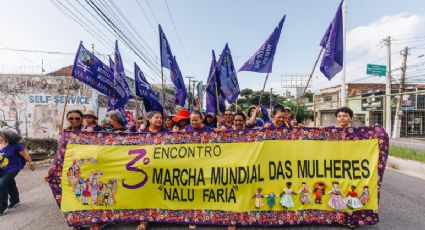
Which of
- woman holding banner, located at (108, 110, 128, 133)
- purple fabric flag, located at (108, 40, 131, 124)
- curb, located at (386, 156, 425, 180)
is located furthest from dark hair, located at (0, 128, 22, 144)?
curb, located at (386, 156, 425, 180)

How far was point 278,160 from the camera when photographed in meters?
3.14

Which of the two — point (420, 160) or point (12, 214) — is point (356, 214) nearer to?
point (12, 214)

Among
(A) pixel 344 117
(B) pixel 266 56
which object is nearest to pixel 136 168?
(A) pixel 344 117

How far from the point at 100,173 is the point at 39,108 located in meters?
9.89

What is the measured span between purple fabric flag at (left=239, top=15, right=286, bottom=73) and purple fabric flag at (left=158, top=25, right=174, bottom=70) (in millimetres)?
1799

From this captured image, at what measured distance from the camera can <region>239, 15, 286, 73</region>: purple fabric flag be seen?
16.2ft

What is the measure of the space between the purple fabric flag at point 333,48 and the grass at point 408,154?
16.7 ft

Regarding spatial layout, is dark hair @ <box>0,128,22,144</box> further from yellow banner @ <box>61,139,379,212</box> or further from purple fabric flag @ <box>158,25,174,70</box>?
purple fabric flag @ <box>158,25,174,70</box>

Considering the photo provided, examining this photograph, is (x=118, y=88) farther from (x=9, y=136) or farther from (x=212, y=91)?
(x=212, y=91)

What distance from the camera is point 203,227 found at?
319cm

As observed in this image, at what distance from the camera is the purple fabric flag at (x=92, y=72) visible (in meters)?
4.39

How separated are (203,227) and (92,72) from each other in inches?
141

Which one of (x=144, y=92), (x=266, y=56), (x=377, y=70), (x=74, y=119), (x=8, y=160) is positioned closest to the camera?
(x=74, y=119)

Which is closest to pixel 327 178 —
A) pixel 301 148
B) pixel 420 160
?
pixel 301 148
